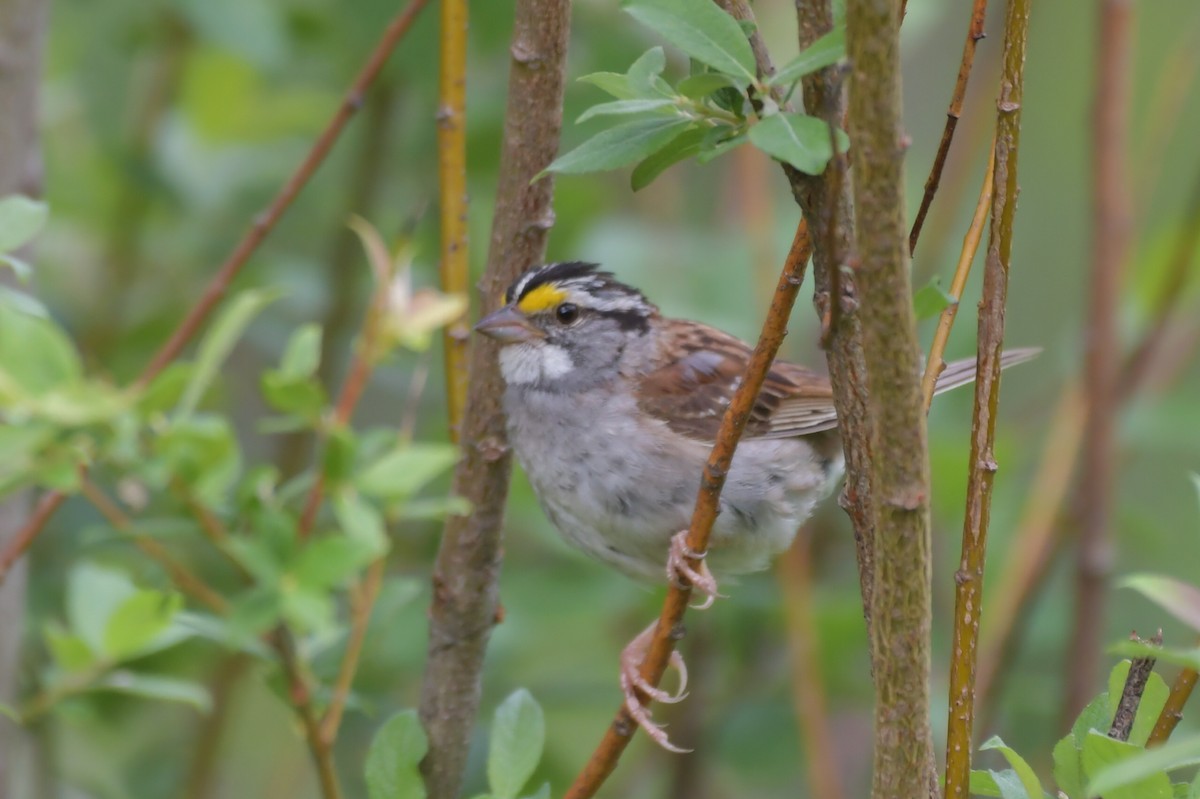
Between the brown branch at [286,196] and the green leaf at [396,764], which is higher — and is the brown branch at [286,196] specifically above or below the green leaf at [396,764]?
above

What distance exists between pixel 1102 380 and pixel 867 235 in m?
2.15

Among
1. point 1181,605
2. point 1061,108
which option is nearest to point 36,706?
point 1181,605

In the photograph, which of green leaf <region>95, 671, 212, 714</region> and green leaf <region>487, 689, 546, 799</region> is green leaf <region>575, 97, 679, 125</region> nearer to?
green leaf <region>487, 689, 546, 799</region>

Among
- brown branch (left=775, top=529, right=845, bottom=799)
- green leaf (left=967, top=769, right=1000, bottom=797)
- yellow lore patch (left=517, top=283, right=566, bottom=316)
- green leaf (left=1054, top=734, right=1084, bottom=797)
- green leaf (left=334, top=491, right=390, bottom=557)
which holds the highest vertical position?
yellow lore patch (left=517, top=283, right=566, bottom=316)

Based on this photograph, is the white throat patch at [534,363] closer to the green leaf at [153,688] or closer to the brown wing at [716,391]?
the brown wing at [716,391]

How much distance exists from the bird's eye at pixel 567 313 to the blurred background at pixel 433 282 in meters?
0.47

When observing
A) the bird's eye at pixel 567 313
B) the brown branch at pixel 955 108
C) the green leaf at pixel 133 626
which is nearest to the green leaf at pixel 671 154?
the brown branch at pixel 955 108

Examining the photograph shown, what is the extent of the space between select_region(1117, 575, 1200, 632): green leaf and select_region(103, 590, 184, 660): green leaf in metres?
1.46

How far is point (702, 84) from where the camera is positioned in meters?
1.44

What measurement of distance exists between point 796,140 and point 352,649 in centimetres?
121

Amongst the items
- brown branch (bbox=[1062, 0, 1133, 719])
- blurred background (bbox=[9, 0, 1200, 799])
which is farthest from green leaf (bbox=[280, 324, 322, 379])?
brown branch (bbox=[1062, 0, 1133, 719])

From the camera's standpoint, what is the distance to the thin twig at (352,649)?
7.00 feet

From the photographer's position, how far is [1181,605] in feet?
4.03

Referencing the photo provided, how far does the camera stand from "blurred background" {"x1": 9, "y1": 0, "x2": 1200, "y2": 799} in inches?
138
